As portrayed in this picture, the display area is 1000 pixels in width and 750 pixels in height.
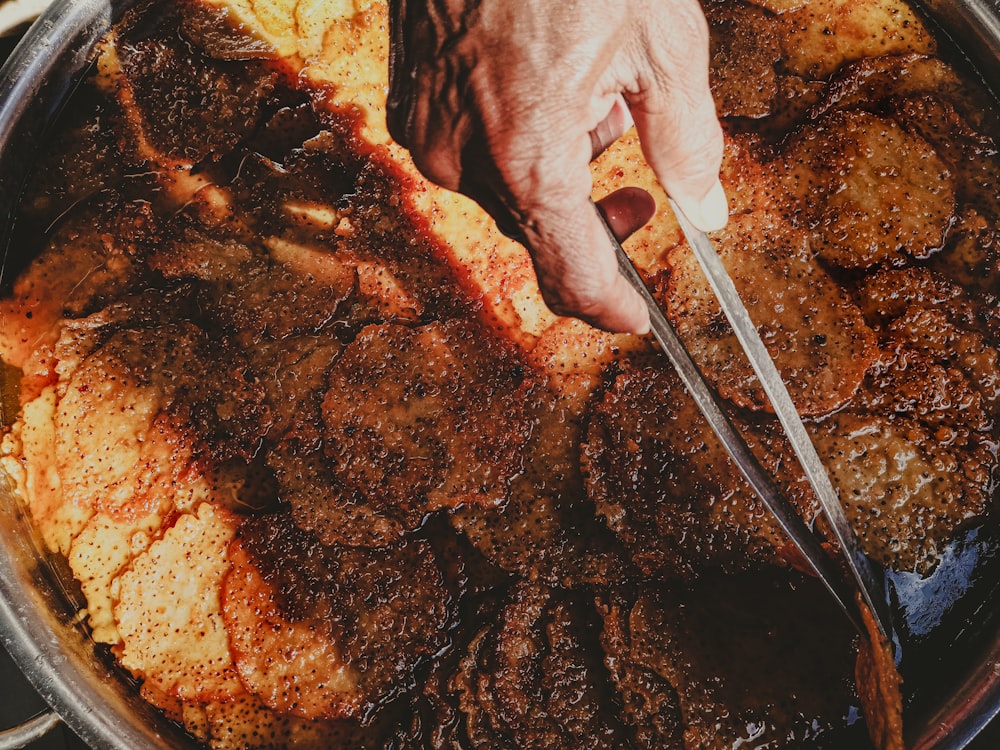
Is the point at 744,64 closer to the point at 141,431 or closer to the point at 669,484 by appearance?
the point at 669,484

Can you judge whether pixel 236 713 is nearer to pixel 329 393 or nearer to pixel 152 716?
pixel 152 716

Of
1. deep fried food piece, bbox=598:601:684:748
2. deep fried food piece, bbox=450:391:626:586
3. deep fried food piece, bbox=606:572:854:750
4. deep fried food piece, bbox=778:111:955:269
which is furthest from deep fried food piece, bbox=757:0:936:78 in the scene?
deep fried food piece, bbox=598:601:684:748

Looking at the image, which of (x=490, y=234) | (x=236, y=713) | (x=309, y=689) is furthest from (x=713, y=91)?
(x=236, y=713)

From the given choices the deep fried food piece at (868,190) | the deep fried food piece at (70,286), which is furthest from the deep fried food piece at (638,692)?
the deep fried food piece at (70,286)

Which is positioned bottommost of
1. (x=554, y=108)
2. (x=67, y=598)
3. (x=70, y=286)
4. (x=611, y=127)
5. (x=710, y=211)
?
(x=67, y=598)

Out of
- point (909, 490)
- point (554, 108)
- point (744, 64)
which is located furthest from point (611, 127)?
point (909, 490)

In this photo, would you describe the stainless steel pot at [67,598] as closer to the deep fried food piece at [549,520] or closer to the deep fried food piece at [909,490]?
the deep fried food piece at [909,490]

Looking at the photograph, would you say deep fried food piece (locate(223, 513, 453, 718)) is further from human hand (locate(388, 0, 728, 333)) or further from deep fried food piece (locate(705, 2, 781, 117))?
deep fried food piece (locate(705, 2, 781, 117))
